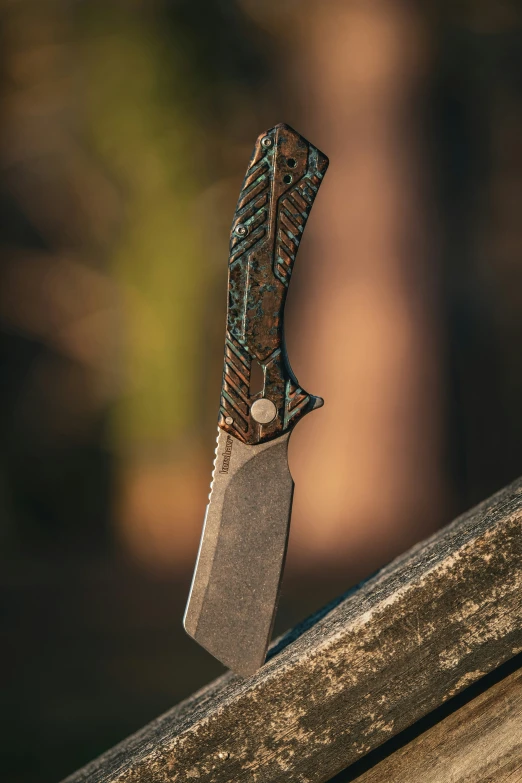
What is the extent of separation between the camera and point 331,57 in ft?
17.9

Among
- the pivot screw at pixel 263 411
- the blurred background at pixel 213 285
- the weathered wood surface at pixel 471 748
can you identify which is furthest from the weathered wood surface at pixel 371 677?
the blurred background at pixel 213 285

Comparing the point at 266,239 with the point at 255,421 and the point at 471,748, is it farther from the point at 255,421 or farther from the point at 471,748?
the point at 471,748

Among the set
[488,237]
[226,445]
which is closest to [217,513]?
[226,445]

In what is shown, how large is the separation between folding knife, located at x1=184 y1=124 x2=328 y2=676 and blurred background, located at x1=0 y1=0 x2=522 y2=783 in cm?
347

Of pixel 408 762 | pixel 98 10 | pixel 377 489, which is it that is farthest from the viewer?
pixel 98 10

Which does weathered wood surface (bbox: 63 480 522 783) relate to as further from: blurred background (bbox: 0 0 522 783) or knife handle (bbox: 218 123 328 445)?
blurred background (bbox: 0 0 522 783)

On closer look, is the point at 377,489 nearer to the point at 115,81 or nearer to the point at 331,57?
the point at 331,57

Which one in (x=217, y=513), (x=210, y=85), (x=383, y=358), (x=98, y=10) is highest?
(x=98, y=10)

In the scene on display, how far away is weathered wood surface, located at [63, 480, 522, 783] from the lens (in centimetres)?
108

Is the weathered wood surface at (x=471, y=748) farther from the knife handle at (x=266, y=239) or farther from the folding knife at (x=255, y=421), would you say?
the knife handle at (x=266, y=239)

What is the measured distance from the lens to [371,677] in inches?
43.0

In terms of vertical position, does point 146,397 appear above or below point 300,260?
below

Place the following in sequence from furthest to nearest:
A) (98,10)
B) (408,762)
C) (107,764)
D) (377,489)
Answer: (98,10) < (377,489) < (107,764) < (408,762)

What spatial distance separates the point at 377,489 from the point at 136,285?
203 centimetres
